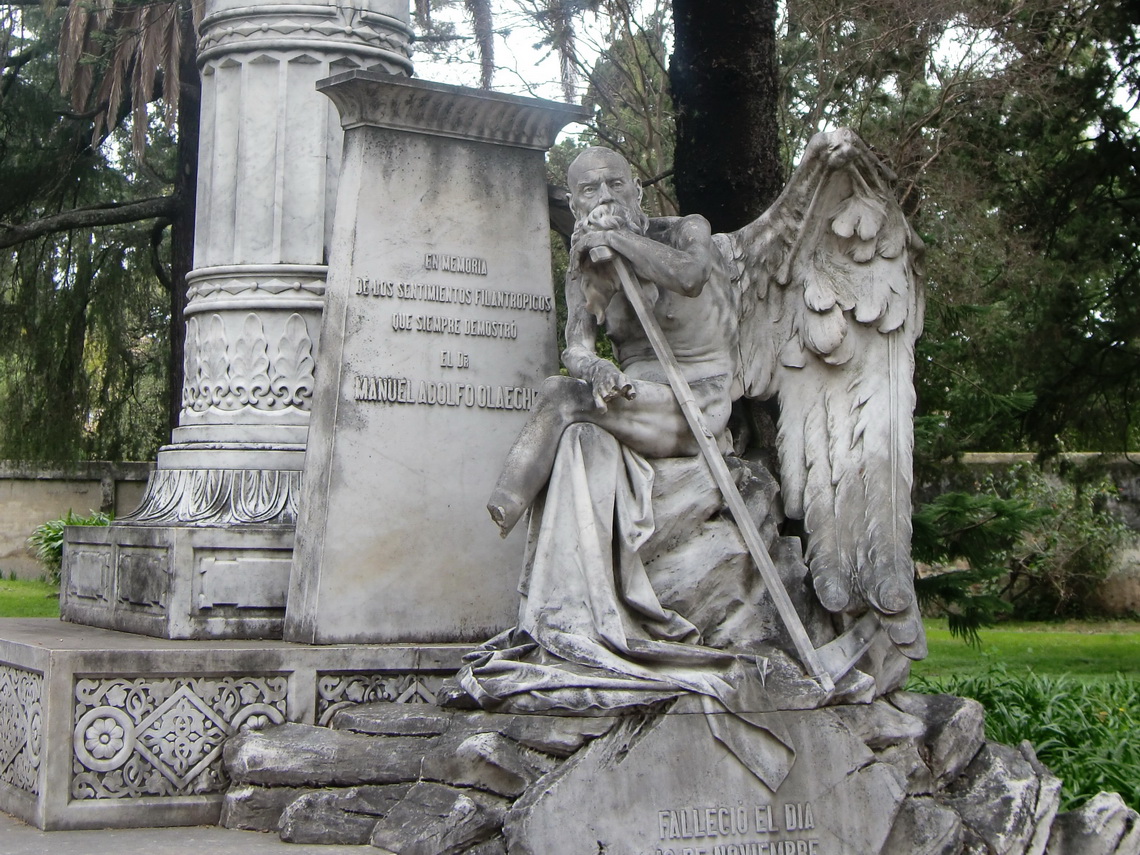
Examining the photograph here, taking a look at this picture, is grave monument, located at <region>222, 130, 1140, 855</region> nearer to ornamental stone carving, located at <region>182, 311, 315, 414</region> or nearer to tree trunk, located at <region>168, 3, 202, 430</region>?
ornamental stone carving, located at <region>182, 311, 315, 414</region>

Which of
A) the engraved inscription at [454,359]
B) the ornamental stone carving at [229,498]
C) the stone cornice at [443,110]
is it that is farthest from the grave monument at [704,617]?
the stone cornice at [443,110]

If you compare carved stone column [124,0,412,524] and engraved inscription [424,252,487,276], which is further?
carved stone column [124,0,412,524]

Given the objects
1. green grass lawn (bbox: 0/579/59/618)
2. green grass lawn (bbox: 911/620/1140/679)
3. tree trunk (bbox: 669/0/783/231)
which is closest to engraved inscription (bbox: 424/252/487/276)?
tree trunk (bbox: 669/0/783/231)

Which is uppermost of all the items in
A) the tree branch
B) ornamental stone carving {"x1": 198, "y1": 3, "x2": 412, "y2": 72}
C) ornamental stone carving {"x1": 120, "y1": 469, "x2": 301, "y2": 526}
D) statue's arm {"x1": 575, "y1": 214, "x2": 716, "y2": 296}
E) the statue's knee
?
the tree branch

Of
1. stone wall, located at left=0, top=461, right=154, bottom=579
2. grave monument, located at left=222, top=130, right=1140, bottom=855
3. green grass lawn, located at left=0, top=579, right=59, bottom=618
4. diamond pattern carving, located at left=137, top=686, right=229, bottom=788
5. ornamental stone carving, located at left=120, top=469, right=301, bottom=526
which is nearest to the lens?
grave monument, located at left=222, top=130, right=1140, bottom=855

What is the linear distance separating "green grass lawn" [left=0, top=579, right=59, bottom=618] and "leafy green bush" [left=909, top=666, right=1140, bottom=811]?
7.38 meters

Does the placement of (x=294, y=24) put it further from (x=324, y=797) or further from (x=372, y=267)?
(x=324, y=797)

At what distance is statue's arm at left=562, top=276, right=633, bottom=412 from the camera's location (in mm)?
5203

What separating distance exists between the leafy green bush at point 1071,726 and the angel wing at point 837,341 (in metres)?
1.72

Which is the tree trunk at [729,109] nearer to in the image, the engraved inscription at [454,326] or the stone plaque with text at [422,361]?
the stone plaque with text at [422,361]

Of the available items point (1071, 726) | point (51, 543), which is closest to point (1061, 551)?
point (1071, 726)

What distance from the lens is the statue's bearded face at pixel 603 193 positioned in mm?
5539

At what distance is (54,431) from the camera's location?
14094 mm

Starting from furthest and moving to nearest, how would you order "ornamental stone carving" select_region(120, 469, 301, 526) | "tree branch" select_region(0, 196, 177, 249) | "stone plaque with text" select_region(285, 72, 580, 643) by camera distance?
"tree branch" select_region(0, 196, 177, 249) < "ornamental stone carving" select_region(120, 469, 301, 526) < "stone plaque with text" select_region(285, 72, 580, 643)
